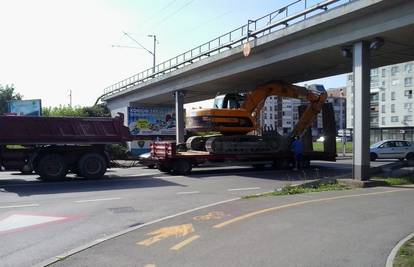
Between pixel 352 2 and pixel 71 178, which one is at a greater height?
pixel 352 2

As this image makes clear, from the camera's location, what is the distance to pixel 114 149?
34.8 metres

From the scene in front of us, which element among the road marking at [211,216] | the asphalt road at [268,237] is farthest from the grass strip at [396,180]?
the road marking at [211,216]

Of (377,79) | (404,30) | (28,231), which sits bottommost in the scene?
(28,231)

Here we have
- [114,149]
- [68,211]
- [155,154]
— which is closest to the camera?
[68,211]

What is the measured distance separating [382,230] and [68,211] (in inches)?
271

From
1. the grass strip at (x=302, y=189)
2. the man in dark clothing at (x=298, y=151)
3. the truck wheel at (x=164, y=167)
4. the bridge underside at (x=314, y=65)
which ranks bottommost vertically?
the grass strip at (x=302, y=189)

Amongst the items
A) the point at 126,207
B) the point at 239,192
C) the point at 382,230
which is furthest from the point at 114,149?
the point at 382,230

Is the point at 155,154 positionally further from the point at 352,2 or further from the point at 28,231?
the point at 28,231

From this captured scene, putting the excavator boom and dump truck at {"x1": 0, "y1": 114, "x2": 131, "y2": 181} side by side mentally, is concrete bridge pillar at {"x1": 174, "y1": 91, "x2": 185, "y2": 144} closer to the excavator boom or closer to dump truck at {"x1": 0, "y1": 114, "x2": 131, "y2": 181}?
the excavator boom

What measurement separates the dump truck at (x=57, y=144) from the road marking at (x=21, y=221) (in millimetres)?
8369

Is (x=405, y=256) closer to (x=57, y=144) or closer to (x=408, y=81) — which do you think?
(x=57, y=144)

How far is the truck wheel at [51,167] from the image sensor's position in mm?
19297

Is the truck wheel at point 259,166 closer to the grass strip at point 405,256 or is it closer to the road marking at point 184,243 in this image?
the road marking at point 184,243

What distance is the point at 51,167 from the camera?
766 inches
